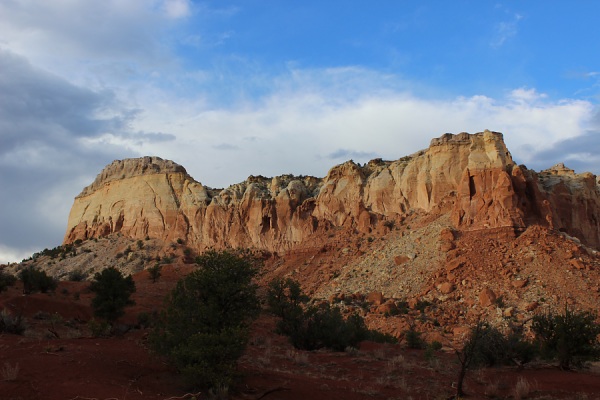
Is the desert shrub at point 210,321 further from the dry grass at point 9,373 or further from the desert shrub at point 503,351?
the desert shrub at point 503,351

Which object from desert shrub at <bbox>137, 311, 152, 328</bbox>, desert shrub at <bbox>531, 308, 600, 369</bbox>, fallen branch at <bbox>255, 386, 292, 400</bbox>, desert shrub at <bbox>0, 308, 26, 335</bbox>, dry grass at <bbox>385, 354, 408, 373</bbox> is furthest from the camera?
desert shrub at <bbox>137, 311, 152, 328</bbox>

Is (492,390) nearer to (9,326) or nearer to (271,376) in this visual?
(271,376)

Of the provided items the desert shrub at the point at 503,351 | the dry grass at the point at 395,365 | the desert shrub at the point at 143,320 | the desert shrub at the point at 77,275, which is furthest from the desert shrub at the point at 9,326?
the desert shrub at the point at 77,275

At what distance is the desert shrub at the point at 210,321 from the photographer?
1388cm

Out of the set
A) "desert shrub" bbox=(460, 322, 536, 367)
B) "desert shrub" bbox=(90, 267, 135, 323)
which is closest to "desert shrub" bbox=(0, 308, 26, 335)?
"desert shrub" bbox=(90, 267, 135, 323)

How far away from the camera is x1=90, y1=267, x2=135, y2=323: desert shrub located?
2990 centimetres

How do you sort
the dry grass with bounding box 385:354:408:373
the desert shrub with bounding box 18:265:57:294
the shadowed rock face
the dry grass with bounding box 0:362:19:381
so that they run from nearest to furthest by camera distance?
the dry grass with bounding box 0:362:19:381 → the dry grass with bounding box 385:354:408:373 → the desert shrub with bounding box 18:265:57:294 → the shadowed rock face

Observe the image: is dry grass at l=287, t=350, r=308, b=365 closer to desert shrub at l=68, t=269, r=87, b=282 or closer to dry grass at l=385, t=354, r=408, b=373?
dry grass at l=385, t=354, r=408, b=373

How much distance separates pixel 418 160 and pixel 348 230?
10466 millimetres

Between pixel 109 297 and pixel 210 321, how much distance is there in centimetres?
1670

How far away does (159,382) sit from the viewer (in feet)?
47.0

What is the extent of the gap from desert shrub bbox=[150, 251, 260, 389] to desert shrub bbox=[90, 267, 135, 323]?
1321 centimetres

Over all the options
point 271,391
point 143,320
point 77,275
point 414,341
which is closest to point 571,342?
point 414,341

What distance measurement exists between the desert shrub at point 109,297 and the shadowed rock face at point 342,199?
27.7m
